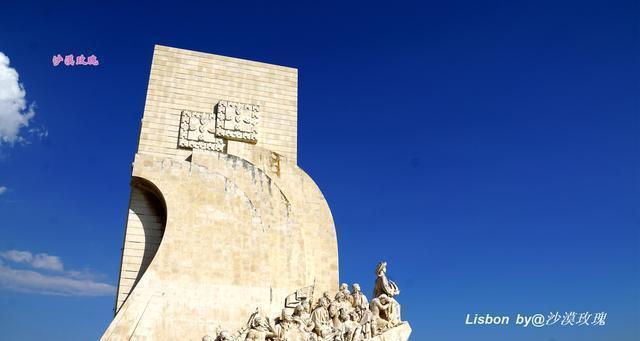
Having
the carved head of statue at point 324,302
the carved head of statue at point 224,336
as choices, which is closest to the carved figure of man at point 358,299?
the carved head of statue at point 324,302

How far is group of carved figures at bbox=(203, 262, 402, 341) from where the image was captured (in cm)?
964

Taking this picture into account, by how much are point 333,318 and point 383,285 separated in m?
1.25

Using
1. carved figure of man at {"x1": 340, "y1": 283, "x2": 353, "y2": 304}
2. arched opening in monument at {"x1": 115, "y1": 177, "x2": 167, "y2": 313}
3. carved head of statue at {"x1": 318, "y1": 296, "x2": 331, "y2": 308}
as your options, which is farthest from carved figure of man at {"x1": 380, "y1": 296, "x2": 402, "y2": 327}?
arched opening in monument at {"x1": 115, "y1": 177, "x2": 167, "y2": 313}

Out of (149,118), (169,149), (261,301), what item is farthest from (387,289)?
(149,118)

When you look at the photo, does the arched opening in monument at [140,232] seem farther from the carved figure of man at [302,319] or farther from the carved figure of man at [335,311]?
the carved figure of man at [335,311]

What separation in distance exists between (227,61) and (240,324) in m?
6.36

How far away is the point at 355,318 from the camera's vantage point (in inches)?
416

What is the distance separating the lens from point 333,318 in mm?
10391

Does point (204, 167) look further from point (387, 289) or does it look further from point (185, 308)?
point (387, 289)

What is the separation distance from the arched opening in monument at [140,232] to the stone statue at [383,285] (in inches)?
173

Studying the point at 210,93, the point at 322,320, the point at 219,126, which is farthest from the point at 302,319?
the point at 210,93

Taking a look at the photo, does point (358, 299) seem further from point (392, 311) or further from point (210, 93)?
point (210, 93)

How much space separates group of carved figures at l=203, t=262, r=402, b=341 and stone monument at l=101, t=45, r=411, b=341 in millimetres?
21

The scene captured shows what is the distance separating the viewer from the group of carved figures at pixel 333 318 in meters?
9.64
